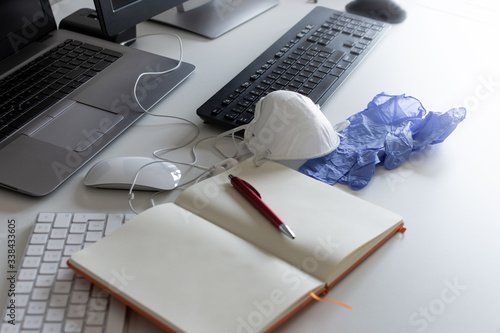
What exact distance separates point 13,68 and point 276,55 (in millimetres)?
500

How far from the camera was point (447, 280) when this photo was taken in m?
0.66

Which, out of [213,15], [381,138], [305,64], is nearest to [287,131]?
[381,138]

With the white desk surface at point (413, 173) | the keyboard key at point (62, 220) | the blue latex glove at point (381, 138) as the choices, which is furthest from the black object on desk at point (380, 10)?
the keyboard key at point (62, 220)

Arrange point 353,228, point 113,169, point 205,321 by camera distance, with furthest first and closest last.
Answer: point 113,169 → point 353,228 → point 205,321

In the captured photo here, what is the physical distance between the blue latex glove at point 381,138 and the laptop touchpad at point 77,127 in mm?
340

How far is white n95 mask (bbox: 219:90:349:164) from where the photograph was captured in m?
0.81

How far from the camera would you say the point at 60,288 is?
2.06ft

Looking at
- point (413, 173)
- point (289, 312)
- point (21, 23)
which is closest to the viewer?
point (289, 312)

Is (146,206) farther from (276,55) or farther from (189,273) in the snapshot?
(276,55)

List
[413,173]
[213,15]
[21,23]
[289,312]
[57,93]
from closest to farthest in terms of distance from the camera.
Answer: [289,312] < [413,173] < [57,93] < [21,23] < [213,15]

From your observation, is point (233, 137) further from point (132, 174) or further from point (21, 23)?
point (21, 23)

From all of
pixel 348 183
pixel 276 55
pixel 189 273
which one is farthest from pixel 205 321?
pixel 276 55

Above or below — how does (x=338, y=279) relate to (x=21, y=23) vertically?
below

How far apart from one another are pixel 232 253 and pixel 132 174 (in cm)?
22
